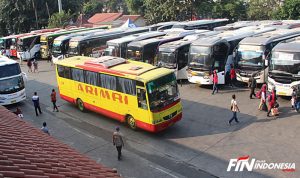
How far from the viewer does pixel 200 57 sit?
70.7ft

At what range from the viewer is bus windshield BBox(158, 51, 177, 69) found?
76.7 feet

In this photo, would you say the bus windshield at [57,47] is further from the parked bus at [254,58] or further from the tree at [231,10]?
the tree at [231,10]

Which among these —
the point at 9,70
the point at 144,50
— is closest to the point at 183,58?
the point at 144,50

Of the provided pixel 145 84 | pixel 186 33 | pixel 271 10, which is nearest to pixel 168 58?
pixel 186 33

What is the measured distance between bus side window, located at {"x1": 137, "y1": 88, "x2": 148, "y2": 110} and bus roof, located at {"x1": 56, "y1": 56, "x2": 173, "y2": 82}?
51 centimetres

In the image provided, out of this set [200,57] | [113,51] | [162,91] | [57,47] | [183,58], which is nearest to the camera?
[162,91]

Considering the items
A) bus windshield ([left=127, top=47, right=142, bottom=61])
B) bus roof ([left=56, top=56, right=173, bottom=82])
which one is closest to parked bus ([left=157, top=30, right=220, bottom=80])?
bus windshield ([left=127, top=47, right=142, bottom=61])

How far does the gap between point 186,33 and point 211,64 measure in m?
8.85

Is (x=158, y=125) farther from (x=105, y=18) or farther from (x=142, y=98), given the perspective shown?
(x=105, y=18)

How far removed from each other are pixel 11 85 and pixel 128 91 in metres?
9.24

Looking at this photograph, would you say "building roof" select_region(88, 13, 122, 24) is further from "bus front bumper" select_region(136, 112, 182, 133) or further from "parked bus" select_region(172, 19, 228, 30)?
"bus front bumper" select_region(136, 112, 182, 133)

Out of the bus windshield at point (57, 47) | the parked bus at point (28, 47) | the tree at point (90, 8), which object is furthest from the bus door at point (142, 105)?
the tree at point (90, 8)

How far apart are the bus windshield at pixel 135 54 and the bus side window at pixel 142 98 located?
36.2ft

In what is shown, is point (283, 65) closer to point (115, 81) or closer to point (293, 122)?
point (293, 122)
